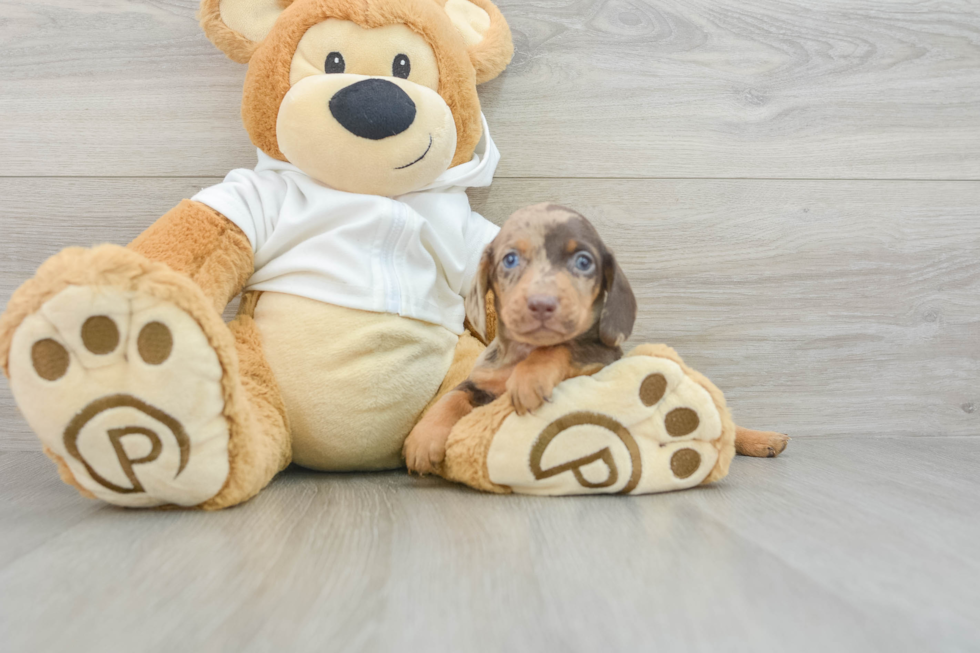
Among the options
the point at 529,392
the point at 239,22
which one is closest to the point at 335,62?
the point at 239,22

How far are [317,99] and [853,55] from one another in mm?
964

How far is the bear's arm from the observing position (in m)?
0.87

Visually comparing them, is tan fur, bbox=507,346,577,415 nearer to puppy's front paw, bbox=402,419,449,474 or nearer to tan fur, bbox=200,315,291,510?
puppy's front paw, bbox=402,419,449,474

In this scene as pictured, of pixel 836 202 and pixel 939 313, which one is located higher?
pixel 836 202

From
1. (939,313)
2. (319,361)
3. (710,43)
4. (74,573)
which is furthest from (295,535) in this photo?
(939,313)

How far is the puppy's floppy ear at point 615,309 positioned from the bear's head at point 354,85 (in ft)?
0.96

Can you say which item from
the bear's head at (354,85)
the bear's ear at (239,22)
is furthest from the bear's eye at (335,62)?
the bear's ear at (239,22)

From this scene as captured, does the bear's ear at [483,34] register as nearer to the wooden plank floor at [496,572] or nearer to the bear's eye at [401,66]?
the bear's eye at [401,66]

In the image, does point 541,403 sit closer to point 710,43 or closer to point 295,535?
point 295,535

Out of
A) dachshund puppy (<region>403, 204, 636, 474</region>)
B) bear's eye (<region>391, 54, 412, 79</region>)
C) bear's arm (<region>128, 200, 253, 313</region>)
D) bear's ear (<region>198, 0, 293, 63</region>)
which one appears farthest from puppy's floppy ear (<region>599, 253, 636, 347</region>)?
bear's ear (<region>198, 0, 293, 63</region>)

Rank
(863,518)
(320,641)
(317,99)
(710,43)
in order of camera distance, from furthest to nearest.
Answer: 1. (710,43)
2. (317,99)
3. (863,518)
4. (320,641)

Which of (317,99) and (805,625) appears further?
(317,99)

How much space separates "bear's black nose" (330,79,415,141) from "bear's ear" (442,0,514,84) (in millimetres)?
222

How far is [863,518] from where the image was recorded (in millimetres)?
735
